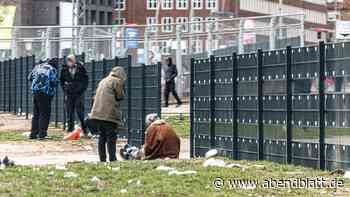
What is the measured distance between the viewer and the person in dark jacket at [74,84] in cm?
2320

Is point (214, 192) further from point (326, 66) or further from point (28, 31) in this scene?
point (28, 31)

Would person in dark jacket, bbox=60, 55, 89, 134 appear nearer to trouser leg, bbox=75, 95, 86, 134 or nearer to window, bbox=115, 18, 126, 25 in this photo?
trouser leg, bbox=75, 95, 86, 134

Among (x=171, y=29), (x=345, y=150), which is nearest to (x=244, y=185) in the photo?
(x=345, y=150)

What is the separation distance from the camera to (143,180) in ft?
39.6

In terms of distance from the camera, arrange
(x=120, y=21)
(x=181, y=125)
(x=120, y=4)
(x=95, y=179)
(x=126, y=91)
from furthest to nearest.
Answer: (x=120, y=4), (x=120, y=21), (x=181, y=125), (x=126, y=91), (x=95, y=179)

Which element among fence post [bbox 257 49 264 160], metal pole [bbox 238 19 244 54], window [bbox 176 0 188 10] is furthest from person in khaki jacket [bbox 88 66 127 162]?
window [bbox 176 0 188 10]

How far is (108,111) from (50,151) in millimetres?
3825

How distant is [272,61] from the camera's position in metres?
15.4

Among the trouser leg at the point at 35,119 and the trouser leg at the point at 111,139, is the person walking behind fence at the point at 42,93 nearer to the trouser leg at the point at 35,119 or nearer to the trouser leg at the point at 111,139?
the trouser leg at the point at 35,119

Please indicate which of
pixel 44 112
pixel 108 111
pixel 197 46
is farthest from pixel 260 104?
pixel 197 46

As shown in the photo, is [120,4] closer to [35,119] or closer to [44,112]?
[35,119]

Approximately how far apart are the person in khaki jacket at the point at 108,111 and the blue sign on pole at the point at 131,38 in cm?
1763

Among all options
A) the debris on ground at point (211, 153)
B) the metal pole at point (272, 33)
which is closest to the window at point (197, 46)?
the metal pole at point (272, 33)

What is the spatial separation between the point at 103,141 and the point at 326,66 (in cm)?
436
